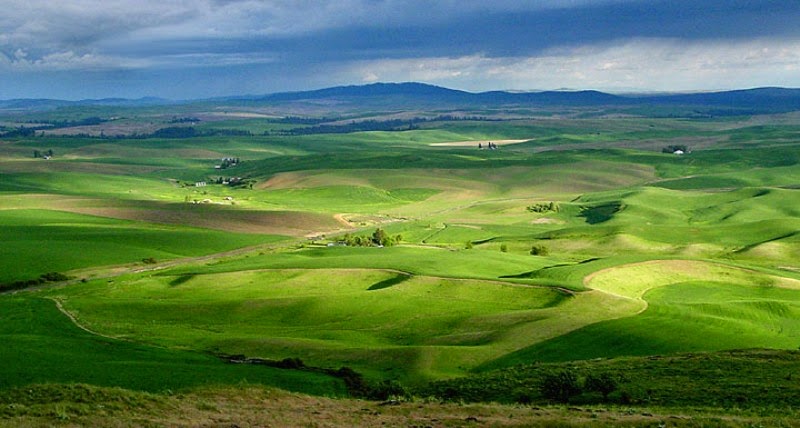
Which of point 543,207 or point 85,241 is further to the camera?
point 543,207

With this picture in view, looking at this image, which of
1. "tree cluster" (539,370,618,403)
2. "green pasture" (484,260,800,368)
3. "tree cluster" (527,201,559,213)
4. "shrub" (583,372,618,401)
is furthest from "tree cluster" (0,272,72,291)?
"tree cluster" (527,201,559,213)

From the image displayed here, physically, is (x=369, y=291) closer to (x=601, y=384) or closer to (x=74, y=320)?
(x=74, y=320)

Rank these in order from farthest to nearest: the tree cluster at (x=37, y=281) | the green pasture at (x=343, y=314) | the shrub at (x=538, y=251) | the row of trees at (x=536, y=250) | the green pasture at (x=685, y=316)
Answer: the row of trees at (x=536, y=250) < the shrub at (x=538, y=251) < the tree cluster at (x=37, y=281) < the green pasture at (x=685, y=316) < the green pasture at (x=343, y=314)

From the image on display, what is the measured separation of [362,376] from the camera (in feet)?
181

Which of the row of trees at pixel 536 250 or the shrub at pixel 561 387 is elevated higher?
the shrub at pixel 561 387

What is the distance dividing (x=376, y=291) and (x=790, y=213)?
123588 mm

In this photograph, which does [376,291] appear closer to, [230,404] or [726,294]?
A: [726,294]

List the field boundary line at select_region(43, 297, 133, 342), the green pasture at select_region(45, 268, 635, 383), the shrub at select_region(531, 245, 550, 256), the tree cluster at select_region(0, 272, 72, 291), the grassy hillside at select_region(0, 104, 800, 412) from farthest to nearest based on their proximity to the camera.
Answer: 1. the shrub at select_region(531, 245, 550, 256)
2. the tree cluster at select_region(0, 272, 72, 291)
3. the field boundary line at select_region(43, 297, 133, 342)
4. the green pasture at select_region(45, 268, 635, 383)
5. the grassy hillside at select_region(0, 104, 800, 412)

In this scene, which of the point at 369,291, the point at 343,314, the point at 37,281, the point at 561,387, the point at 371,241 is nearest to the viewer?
the point at 561,387

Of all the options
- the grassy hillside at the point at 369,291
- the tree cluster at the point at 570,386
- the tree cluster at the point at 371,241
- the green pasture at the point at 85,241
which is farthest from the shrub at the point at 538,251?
the tree cluster at the point at 570,386

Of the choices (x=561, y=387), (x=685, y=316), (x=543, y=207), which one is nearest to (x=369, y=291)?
(x=685, y=316)

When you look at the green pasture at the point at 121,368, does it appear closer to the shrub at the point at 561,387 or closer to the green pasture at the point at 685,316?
the shrub at the point at 561,387

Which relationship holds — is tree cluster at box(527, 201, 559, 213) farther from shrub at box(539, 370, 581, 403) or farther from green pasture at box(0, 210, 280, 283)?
shrub at box(539, 370, 581, 403)

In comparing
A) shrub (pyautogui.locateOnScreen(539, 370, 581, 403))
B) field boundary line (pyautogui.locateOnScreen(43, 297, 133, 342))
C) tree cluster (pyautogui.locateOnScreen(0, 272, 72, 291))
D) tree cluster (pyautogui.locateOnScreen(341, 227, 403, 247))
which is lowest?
tree cluster (pyautogui.locateOnScreen(341, 227, 403, 247))
